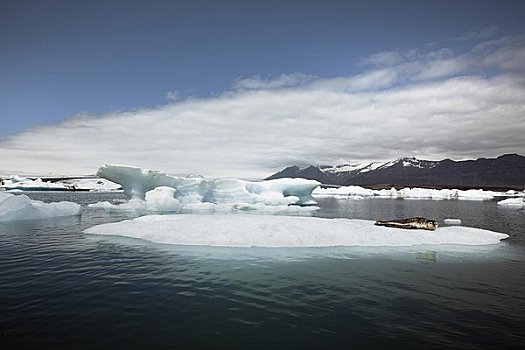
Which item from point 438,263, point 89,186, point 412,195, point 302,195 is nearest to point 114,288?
point 438,263

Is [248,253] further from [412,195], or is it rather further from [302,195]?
[412,195]

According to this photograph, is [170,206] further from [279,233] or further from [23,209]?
[279,233]

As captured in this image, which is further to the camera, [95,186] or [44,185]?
[95,186]

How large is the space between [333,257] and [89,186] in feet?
434

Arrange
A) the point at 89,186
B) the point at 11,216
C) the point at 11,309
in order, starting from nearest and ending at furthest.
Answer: the point at 11,309
the point at 11,216
the point at 89,186

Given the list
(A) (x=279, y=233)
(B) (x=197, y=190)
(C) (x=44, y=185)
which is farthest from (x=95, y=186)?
(A) (x=279, y=233)

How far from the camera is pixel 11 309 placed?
6.02 meters

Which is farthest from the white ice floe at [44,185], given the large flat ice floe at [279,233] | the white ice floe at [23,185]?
the large flat ice floe at [279,233]

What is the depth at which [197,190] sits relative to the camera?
39.7 meters

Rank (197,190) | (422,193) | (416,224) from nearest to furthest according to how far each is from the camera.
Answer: (416,224), (197,190), (422,193)

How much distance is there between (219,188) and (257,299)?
109ft

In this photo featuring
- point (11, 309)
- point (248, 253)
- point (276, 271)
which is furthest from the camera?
point (248, 253)

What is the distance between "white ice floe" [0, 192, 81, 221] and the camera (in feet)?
69.7

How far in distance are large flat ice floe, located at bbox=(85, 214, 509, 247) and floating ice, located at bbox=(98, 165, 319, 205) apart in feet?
71.5
